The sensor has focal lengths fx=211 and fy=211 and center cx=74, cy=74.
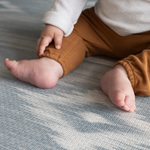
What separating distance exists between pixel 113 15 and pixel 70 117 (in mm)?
385

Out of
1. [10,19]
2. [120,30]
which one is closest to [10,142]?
[120,30]

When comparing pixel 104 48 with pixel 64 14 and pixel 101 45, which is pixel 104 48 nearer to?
pixel 101 45

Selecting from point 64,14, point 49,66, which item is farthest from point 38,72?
point 64,14

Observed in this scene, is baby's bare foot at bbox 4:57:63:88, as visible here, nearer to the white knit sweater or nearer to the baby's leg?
the baby's leg

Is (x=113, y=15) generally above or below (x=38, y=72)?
above

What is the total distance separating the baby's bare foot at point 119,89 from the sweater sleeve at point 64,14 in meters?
0.23

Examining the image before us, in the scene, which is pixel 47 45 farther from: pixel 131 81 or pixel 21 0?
pixel 21 0

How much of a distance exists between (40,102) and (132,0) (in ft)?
1.36

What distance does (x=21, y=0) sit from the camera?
4.43 ft

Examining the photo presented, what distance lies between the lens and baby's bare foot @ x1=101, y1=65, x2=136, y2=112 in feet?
1.58

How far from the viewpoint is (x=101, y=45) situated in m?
0.73

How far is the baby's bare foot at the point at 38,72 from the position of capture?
0.56m

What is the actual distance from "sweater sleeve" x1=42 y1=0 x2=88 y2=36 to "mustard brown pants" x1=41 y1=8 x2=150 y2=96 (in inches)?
1.2

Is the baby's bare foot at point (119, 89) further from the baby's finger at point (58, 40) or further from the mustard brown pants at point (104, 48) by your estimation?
the baby's finger at point (58, 40)
